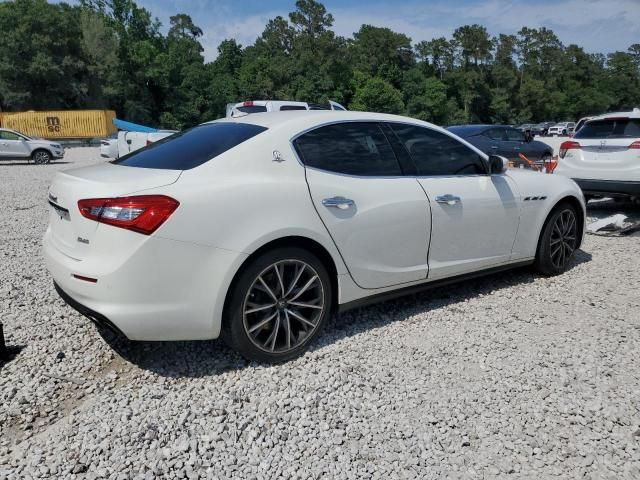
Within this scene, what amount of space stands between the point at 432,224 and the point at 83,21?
5624 centimetres

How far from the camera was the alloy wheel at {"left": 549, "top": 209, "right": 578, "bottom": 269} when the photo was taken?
198 inches

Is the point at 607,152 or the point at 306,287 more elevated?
the point at 607,152

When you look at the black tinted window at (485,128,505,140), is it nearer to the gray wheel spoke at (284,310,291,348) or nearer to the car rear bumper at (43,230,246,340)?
the gray wheel spoke at (284,310,291,348)

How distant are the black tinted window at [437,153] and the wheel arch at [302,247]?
110 centimetres

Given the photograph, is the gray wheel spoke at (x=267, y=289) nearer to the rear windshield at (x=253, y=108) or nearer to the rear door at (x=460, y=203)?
the rear door at (x=460, y=203)

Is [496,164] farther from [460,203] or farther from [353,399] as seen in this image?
[353,399]

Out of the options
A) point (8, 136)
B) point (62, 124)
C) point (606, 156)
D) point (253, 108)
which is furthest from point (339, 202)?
point (62, 124)

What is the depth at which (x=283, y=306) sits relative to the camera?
3.28 metres

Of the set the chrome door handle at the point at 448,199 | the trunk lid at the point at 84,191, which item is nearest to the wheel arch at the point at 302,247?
the trunk lid at the point at 84,191

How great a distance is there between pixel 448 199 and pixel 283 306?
1592 millimetres

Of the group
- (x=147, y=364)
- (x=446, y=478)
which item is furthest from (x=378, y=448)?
(x=147, y=364)

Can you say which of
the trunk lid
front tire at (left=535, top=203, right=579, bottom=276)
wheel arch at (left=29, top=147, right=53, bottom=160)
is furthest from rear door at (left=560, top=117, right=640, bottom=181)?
wheel arch at (left=29, top=147, right=53, bottom=160)

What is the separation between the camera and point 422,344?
3.64 metres

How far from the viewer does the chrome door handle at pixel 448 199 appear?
3.93 meters
